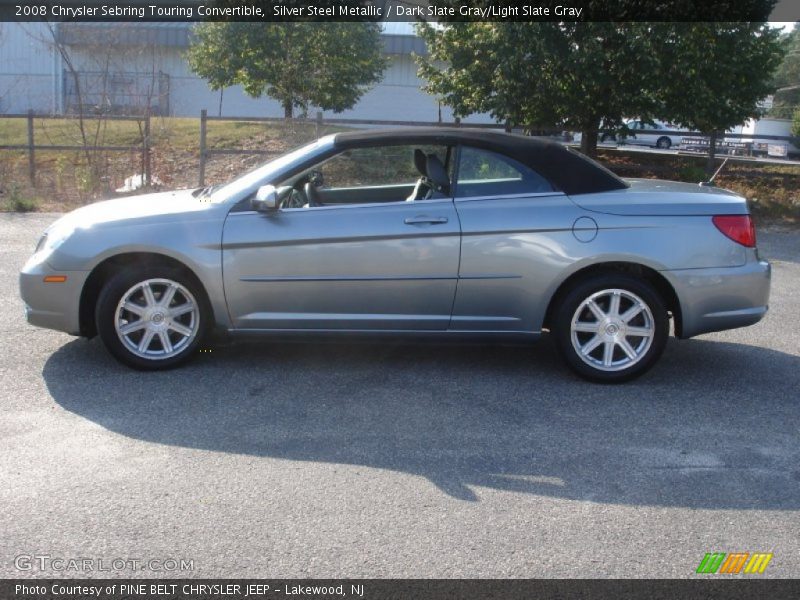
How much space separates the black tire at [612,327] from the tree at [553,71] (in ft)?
30.8

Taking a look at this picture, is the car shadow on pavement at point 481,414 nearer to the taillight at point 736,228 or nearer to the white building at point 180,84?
the taillight at point 736,228

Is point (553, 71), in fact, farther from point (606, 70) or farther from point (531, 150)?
point (531, 150)

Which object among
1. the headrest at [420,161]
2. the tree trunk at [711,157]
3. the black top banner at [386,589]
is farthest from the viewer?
the tree trunk at [711,157]

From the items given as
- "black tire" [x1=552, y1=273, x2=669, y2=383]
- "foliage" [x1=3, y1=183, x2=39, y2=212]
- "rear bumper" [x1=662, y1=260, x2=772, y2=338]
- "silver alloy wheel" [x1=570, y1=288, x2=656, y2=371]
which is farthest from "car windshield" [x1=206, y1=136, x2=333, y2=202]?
"foliage" [x1=3, y1=183, x2=39, y2=212]

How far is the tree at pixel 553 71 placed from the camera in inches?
575

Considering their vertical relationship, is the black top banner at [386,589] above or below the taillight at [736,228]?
Answer: below

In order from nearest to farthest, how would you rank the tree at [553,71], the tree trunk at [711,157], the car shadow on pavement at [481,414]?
the car shadow on pavement at [481,414] → the tree at [553,71] → the tree trunk at [711,157]

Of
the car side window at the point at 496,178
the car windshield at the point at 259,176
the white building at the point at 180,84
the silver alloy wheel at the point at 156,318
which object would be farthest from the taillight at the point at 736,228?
the white building at the point at 180,84

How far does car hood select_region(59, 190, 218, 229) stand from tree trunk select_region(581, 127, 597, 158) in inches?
447

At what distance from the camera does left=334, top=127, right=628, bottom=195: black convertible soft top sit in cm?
606

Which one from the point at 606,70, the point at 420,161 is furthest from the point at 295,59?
the point at 420,161

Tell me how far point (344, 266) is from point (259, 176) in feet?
2.91

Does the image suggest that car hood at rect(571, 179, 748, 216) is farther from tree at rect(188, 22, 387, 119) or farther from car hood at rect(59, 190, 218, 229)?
tree at rect(188, 22, 387, 119)

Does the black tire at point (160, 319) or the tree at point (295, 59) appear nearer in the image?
the black tire at point (160, 319)
